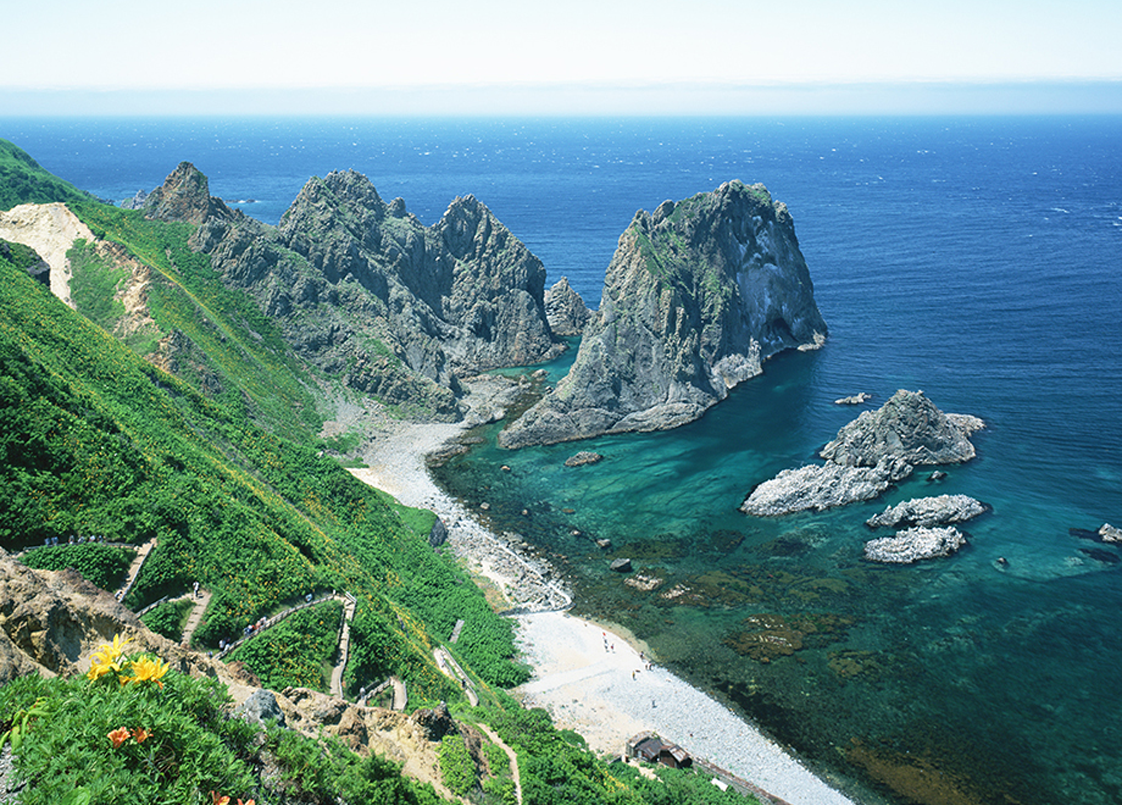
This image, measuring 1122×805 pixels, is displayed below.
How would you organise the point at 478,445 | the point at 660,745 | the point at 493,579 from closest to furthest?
the point at 660,745 → the point at 493,579 → the point at 478,445

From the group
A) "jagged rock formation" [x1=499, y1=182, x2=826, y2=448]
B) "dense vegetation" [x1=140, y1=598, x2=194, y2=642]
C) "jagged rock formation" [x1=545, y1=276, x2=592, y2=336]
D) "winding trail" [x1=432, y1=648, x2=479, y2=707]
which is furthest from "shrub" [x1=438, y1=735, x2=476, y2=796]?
"jagged rock formation" [x1=545, y1=276, x2=592, y2=336]

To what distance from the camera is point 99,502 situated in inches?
1382

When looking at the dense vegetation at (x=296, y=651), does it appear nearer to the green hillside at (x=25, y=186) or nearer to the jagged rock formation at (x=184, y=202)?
the jagged rock formation at (x=184, y=202)

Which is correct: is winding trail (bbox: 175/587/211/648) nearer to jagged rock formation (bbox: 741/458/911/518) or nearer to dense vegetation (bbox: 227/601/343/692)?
dense vegetation (bbox: 227/601/343/692)

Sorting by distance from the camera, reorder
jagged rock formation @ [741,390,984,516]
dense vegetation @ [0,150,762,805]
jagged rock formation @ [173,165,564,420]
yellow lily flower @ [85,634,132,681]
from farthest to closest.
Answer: jagged rock formation @ [173,165,564,420]
jagged rock formation @ [741,390,984,516]
yellow lily flower @ [85,634,132,681]
dense vegetation @ [0,150,762,805]

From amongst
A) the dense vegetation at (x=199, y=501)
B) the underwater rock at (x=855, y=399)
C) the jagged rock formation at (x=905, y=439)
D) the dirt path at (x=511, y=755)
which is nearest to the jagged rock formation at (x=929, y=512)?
the jagged rock formation at (x=905, y=439)

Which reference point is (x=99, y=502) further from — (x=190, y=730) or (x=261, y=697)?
(x=190, y=730)

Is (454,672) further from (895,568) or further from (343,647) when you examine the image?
(895,568)

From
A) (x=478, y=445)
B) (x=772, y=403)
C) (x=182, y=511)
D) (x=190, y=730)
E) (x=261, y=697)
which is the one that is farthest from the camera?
(x=772, y=403)

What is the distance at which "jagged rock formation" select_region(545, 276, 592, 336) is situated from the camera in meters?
125

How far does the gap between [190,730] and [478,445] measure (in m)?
70.4

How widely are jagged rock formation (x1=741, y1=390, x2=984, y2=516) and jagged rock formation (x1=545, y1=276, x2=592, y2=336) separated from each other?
54943mm

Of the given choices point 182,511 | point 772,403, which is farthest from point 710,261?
point 182,511

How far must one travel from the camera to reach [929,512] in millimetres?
66750
